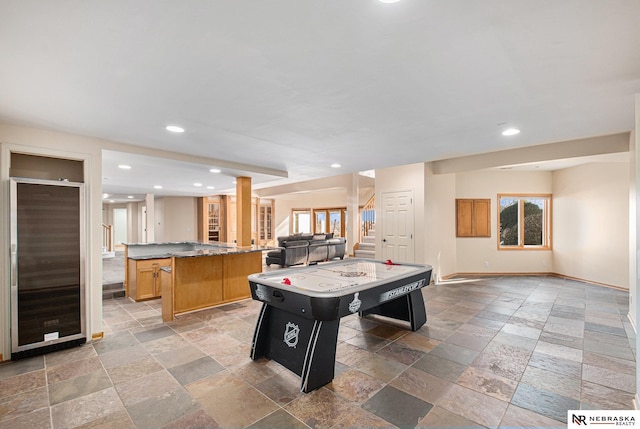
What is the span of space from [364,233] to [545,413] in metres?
8.98

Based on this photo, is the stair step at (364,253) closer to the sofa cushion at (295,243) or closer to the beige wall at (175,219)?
the sofa cushion at (295,243)

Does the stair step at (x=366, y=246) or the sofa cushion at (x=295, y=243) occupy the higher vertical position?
the sofa cushion at (x=295, y=243)

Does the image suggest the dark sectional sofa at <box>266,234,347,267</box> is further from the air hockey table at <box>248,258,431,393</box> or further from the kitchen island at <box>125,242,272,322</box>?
the air hockey table at <box>248,258,431,393</box>

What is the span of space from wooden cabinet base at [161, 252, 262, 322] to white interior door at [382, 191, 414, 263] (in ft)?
10.2

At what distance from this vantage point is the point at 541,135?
12.1ft

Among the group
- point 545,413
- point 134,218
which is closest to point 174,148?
point 545,413

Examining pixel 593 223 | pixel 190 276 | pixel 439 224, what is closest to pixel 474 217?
pixel 439 224

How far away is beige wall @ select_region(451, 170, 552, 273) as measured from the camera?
714 cm

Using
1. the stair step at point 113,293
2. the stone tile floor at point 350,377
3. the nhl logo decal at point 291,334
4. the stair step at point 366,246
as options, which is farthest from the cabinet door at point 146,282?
the stair step at point 366,246

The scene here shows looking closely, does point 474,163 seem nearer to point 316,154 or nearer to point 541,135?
point 541,135

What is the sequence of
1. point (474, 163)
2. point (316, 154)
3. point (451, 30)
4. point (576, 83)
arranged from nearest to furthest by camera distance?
point (451, 30) → point (576, 83) → point (316, 154) → point (474, 163)

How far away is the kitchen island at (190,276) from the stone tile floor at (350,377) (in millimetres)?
418

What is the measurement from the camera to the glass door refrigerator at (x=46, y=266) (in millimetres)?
2969

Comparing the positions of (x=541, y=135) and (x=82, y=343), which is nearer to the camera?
(x=82, y=343)
